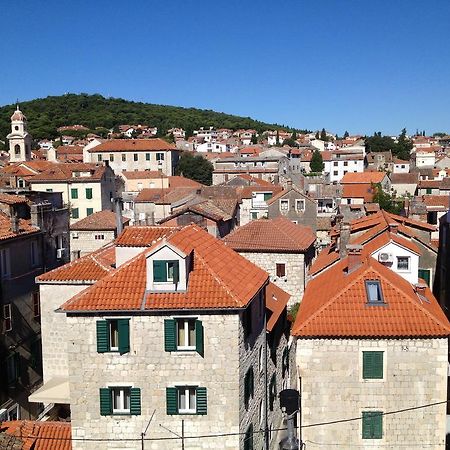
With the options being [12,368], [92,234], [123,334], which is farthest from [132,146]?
[123,334]

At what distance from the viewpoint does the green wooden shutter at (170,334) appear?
17.4 m

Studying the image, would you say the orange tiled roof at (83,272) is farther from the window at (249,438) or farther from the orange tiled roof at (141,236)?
the window at (249,438)

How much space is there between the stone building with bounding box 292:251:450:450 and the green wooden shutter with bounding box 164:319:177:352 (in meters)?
4.27

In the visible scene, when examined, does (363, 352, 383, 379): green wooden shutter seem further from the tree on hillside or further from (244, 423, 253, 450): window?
the tree on hillside

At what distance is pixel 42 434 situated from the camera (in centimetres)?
1986

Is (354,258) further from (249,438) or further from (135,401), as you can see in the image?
(135,401)

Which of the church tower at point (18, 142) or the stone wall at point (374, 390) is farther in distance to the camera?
the church tower at point (18, 142)

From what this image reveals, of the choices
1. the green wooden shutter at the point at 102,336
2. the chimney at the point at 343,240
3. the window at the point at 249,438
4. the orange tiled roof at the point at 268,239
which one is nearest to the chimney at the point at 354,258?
the chimney at the point at 343,240

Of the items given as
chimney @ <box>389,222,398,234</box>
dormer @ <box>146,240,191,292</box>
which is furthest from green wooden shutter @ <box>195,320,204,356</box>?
chimney @ <box>389,222,398,234</box>

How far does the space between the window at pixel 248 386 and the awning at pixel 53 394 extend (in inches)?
268

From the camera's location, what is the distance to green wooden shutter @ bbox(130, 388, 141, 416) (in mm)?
17562

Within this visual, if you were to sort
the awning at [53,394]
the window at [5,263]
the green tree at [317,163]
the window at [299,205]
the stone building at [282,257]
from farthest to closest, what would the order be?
the green tree at [317,163], the window at [299,205], the stone building at [282,257], the window at [5,263], the awning at [53,394]

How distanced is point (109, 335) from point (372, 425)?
30.6 ft

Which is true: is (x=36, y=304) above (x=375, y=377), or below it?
above
